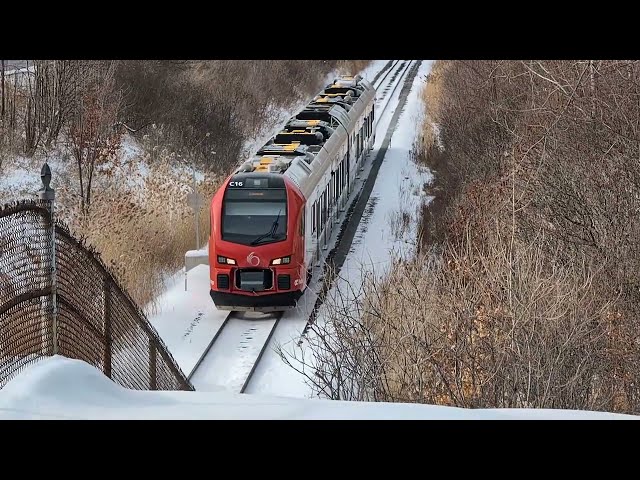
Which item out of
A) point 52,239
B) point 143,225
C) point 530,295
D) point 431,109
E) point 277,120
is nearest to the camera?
point 52,239

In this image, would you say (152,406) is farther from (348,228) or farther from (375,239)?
(348,228)

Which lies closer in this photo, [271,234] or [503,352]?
[503,352]

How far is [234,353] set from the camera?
16734 mm

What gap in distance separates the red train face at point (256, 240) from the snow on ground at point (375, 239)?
2.94ft

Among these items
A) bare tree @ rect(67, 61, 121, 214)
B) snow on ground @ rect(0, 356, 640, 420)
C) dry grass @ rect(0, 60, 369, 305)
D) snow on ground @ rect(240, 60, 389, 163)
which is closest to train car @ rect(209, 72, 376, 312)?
dry grass @ rect(0, 60, 369, 305)

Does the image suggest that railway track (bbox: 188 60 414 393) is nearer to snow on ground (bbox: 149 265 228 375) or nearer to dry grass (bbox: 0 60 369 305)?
snow on ground (bbox: 149 265 228 375)

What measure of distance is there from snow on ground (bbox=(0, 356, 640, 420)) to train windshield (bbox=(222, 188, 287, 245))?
38.1ft

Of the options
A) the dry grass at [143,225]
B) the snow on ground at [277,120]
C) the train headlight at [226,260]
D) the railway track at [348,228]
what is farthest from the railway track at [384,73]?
the train headlight at [226,260]

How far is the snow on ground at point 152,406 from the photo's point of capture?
398 cm

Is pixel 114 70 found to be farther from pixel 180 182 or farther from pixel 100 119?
pixel 180 182

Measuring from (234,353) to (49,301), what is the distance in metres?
9.94

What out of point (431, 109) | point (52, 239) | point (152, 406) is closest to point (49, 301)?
point (52, 239)
